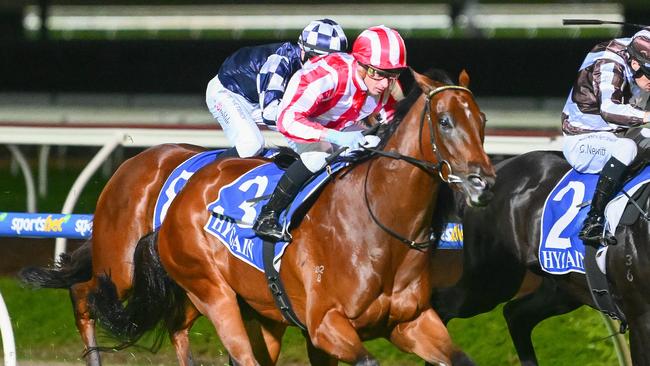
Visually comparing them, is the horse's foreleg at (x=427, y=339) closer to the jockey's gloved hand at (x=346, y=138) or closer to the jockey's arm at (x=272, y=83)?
the jockey's gloved hand at (x=346, y=138)

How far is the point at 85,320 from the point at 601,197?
7.82 ft

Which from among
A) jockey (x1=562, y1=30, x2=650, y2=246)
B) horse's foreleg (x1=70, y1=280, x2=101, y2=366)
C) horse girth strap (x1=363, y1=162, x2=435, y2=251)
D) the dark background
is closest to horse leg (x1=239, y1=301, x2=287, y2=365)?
horse's foreleg (x1=70, y1=280, x2=101, y2=366)

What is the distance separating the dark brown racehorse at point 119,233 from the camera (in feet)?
17.5

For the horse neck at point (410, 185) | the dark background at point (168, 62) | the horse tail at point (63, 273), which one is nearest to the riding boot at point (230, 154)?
the horse tail at point (63, 273)

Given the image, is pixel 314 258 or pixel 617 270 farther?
pixel 617 270

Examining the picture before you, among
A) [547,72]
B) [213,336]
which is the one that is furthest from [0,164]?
[213,336]

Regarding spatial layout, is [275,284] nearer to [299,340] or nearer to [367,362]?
[367,362]

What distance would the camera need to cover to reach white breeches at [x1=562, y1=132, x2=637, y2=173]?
189 inches

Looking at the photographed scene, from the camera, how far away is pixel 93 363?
17.4 ft

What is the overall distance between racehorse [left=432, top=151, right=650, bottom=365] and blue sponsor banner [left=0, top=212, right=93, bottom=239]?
1.74 m

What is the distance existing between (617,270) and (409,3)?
9.67 m

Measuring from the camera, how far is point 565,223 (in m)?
5.01

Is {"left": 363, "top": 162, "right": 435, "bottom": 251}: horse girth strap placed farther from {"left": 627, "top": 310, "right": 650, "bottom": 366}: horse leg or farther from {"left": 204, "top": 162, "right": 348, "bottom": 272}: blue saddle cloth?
{"left": 627, "top": 310, "right": 650, "bottom": 366}: horse leg

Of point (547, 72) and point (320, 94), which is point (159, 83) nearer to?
point (547, 72)
